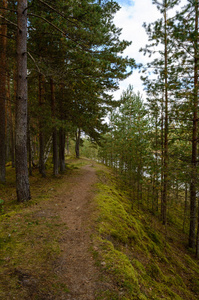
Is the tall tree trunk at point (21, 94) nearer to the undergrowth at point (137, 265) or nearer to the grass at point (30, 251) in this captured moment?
the grass at point (30, 251)

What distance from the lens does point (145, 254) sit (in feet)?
18.9

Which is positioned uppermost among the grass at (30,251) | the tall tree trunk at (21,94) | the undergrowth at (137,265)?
the tall tree trunk at (21,94)

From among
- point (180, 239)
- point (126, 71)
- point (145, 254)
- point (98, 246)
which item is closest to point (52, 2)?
point (126, 71)

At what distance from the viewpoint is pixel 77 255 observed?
12.7 ft

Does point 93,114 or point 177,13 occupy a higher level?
point 177,13

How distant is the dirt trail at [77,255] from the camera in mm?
2933

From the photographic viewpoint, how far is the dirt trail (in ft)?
9.62

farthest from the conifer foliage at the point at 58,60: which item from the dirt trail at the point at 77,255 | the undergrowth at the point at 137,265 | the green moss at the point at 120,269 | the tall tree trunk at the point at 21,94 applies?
the green moss at the point at 120,269

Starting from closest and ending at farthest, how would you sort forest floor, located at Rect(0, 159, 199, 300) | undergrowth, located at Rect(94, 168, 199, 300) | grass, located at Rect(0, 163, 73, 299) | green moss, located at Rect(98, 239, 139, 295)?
grass, located at Rect(0, 163, 73, 299) < forest floor, located at Rect(0, 159, 199, 300) < green moss, located at Rect(98, 239, 139, 295) < undergrowth, located at Rect(94, 168, 199, 300)

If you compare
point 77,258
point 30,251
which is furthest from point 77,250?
point 30,251

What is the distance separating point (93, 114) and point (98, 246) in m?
8.41

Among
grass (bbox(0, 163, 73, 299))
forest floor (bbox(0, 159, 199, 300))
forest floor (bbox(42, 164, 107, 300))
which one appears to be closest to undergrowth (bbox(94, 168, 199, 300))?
forest floor (bbox(0, 159, 199, 300))

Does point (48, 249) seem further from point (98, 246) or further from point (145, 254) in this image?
point (145, 254)

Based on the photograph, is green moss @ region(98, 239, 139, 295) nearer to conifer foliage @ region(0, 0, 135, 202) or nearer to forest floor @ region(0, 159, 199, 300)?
forest floor @ region(0, 159, 199, 300)
